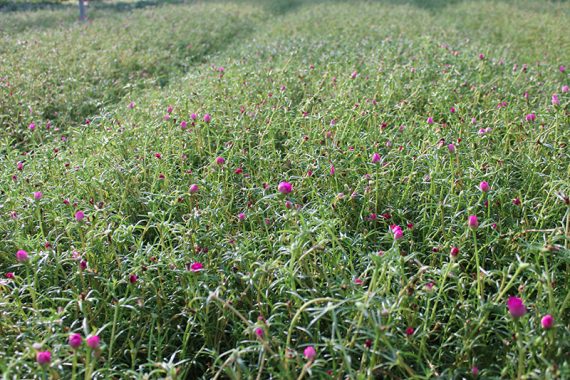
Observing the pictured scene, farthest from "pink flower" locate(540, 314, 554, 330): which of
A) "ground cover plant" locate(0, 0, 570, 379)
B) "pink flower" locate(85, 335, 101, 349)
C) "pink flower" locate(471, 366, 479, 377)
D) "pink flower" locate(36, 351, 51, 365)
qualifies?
"pink flower" locate(36, 351, 51, 365)

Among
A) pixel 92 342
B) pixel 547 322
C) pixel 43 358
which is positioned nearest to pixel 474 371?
pixel 547 322

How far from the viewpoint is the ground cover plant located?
1.66 meters

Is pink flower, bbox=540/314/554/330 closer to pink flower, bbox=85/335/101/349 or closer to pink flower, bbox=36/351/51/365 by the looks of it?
pink flower, bbox=85/335/101/349

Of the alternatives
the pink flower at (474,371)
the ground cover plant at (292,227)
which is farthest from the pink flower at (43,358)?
the pink flower at (474,371)

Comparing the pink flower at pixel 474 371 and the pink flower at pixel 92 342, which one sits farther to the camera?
the pink flower at pixel 474 371

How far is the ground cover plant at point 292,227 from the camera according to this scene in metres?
1.66

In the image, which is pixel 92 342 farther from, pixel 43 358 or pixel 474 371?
pixel 474 371

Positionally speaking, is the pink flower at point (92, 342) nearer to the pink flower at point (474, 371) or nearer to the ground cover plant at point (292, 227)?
the ground cover plant at point (292, 227)

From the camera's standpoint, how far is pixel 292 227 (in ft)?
7.31

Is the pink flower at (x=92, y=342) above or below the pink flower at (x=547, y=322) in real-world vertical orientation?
above

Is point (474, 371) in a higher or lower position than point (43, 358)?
lower

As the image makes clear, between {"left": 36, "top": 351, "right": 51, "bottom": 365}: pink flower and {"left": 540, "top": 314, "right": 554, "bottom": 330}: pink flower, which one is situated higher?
{"left": 36, "top": 351, "right": 51, "bottom": 365}: pink flower

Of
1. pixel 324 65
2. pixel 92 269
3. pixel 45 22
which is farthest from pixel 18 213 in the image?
pixel 45 22

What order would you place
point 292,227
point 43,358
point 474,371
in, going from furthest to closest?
point 292,227
point 474,371
point 43,358
